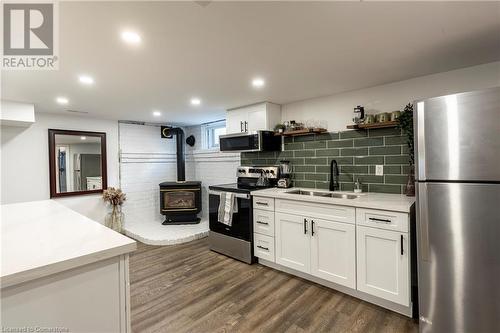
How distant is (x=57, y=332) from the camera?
954 mm

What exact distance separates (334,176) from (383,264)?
123 centimetres

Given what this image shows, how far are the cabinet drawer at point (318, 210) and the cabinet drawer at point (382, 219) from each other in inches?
2.8

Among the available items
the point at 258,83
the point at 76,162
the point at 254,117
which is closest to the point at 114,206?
the point at 76,162

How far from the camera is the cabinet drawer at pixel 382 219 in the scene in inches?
80.0

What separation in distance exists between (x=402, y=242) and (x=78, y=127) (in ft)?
16.2

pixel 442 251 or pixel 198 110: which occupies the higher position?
pixel 198 110

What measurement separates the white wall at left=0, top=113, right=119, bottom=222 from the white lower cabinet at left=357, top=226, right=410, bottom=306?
14.5ft

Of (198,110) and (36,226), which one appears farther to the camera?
(198,110)

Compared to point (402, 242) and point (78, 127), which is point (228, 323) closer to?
point (402, 242)

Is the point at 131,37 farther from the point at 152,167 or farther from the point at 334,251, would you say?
the point at 152,167

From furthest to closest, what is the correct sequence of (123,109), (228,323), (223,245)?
(123,109) < (223,245) < (228,323)

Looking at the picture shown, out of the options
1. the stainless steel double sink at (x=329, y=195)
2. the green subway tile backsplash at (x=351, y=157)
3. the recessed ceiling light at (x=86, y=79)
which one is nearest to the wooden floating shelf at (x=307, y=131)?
the green subway tile backsplash at (x=351, y=157)

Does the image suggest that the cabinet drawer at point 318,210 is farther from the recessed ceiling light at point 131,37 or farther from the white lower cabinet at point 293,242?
the recessed ceiling light at point 131,37

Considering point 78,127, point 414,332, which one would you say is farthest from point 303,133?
point 78,127
